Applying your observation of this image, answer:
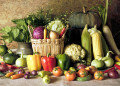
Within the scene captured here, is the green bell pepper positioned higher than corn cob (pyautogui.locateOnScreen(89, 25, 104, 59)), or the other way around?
corn cob (pyautogui.locateOnScreen(89, 25, 104, 59))

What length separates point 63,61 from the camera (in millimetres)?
1931

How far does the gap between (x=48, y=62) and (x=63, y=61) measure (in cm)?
19

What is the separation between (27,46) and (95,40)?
1.00 meters

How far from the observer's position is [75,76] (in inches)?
63.5

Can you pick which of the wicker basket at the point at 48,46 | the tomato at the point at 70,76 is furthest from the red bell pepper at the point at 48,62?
the tomato at the point at 70,76

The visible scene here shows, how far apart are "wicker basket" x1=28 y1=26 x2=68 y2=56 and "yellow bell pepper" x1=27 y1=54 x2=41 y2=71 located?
95mm

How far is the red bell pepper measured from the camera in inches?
74.6

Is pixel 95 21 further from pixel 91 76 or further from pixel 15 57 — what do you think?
pixel 15 57

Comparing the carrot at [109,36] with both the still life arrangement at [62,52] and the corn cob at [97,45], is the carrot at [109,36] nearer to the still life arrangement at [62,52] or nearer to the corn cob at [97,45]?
the still life arrangement at [62,52]

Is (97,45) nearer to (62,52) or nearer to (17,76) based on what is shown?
(62,52)

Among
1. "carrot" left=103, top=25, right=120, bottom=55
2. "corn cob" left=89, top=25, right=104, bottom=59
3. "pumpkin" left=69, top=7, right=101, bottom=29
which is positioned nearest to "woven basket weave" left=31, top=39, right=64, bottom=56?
"corn cob" left=89, top=25, right=104, bottom=59

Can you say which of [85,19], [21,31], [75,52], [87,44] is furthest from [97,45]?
[21,31]

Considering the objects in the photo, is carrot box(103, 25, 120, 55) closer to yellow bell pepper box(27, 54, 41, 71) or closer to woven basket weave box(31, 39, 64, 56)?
woven basket weave box(31, 39, 64, 56)

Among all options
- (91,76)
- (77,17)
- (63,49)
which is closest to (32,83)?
(91,76)
